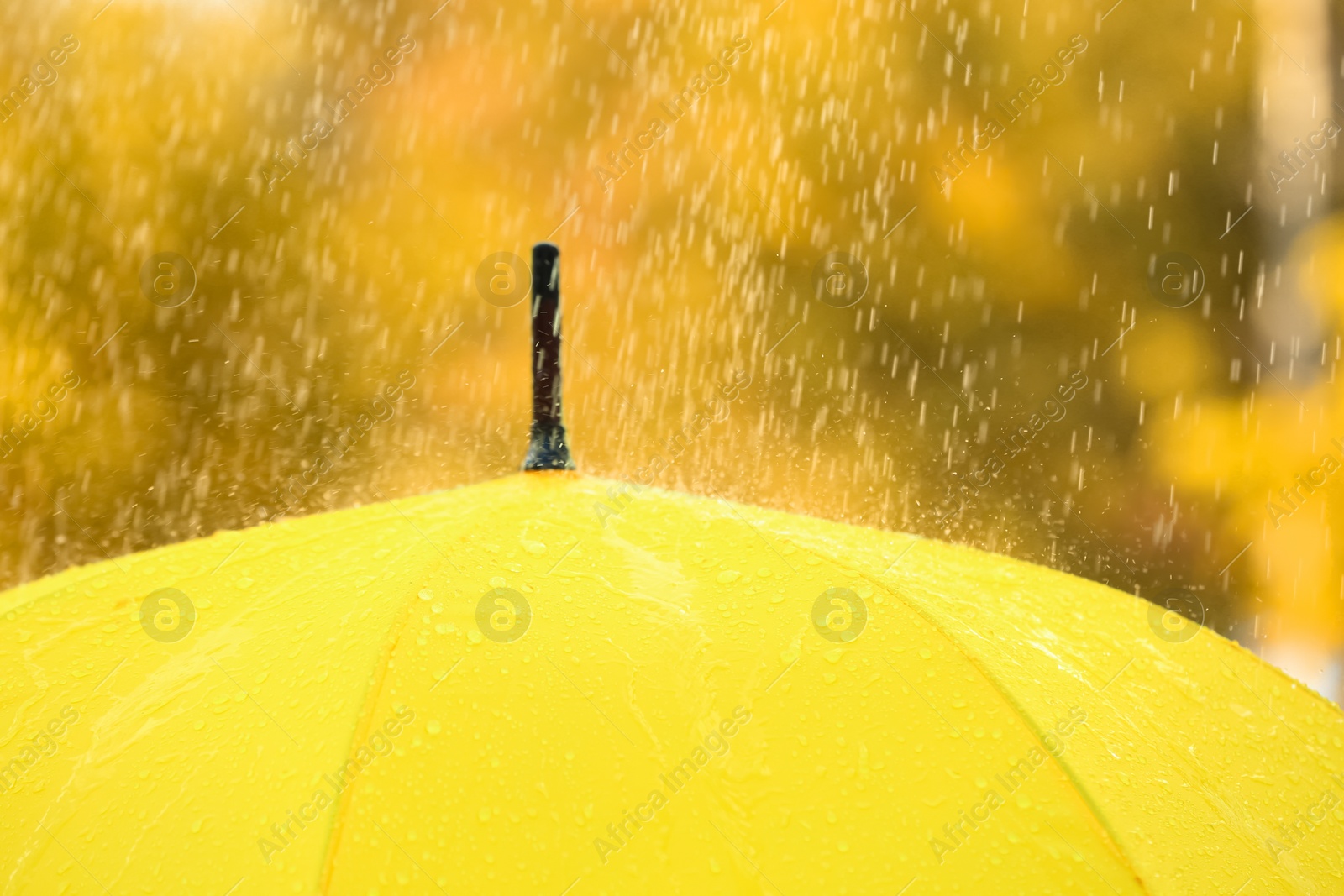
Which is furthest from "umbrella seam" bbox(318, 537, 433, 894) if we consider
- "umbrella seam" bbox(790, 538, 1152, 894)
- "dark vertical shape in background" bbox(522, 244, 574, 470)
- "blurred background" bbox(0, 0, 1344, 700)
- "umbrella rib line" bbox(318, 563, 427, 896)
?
"blurred background" bbox(0, 0, 1344, 700)

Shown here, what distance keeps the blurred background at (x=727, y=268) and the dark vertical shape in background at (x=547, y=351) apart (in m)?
5.92

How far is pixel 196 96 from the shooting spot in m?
9.39

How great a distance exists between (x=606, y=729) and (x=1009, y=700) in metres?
0.63

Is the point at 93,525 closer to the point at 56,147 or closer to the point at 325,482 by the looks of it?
the point at 325,482

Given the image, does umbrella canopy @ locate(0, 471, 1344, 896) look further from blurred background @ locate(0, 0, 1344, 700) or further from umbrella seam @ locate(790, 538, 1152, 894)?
blurred background @ locate(0, 0, 1344, 700)

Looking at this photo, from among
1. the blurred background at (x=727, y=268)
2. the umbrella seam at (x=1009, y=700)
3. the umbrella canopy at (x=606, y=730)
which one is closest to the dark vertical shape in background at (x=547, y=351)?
the umbrella canopy at (x=606, y=730)

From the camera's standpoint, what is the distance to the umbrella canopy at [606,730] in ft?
3.87

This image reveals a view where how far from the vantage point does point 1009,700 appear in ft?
4.69

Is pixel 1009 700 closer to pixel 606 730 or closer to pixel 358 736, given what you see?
pixel 606 730

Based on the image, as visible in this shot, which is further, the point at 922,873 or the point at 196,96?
the point at 196,96

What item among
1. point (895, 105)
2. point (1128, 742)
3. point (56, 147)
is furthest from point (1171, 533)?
point (56, 147)

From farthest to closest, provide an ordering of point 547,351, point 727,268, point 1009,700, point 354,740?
point 727,268, point 547,351, point 1009,700, point 354,740

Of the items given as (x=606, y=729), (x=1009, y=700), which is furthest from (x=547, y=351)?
(x=1009, y=700)

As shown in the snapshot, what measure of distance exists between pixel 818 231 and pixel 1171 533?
14.8 feet
